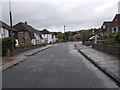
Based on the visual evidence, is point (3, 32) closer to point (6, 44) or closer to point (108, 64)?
point (6, 44)

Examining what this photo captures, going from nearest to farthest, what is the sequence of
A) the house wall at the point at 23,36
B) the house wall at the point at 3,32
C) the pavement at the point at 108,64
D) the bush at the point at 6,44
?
the pavement at the point at 108,64, the bush at the point at 6,44, the house wall at the point at 3,32, the house wall at the point at 23,36

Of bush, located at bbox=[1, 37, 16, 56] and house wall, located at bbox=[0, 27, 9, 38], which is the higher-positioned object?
house wall, located at bbox=[0, 27, 9, 38]

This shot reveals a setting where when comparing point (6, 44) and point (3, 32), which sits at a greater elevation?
point (3, 32)

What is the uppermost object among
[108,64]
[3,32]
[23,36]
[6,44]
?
[3,32]

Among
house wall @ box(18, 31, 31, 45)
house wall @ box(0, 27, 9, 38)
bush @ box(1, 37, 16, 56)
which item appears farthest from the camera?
house wall @ box(18, 31, 31, 45)

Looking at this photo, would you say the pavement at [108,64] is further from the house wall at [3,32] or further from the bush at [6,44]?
the house wall at [3,32]

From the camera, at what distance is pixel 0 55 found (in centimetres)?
2067

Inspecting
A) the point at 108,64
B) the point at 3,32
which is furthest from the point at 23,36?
the point at 108,64

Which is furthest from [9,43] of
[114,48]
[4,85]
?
[4,85]

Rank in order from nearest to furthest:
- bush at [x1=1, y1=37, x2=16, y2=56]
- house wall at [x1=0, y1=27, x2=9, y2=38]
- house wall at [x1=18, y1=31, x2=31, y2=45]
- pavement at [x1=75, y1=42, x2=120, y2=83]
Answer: pavement at [x1=75, y1=42, x2=120, y2=83] → bush at [x1=1, y1=37, x2=16, y2=56] → house wall at [x1=0, y1=27, x2=9, y2=38] → house wall at [x1=18, y1=31, x2=31, y2=45]

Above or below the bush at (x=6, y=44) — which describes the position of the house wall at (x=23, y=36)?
above

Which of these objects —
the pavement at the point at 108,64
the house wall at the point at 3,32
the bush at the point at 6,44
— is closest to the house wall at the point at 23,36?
the house wall at the point at 3,32

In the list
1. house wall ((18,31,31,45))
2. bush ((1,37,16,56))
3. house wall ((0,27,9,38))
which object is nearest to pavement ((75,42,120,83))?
bush ((1,37,16,56))

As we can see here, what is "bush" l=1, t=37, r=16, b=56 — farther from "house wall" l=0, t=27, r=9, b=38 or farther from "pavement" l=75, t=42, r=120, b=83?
"house wall" l=0, t=27, r=9, b=38
